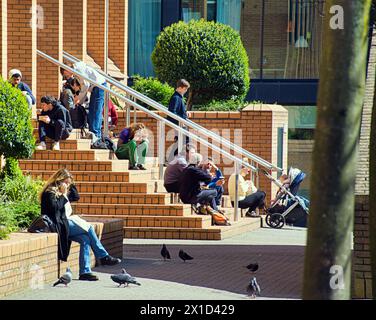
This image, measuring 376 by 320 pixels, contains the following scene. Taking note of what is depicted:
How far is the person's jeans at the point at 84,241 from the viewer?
1353 centimetres

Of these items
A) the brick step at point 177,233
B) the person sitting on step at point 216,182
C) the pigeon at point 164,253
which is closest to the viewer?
the pigeon at point 164,253

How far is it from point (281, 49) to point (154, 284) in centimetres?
2301

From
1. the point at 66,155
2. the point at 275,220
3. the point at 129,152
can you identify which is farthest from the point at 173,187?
the point at 275,220

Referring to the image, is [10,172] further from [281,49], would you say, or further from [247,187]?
[281,49]

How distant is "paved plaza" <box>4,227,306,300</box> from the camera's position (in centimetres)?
1249

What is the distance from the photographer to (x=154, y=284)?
1339 centimetres

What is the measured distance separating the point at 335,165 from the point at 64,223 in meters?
7.58

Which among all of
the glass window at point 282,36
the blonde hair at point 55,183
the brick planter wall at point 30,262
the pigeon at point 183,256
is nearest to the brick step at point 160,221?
the pigeon at point 183,256

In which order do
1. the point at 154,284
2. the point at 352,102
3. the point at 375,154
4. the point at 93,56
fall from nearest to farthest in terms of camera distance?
the point at 352,102 < the point at 375,154 < the point at 154,284 < the point at 93,56

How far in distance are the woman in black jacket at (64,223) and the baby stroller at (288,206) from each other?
864 centimetres

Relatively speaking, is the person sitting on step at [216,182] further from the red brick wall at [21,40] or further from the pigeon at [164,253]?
the pigeon at [164,253]

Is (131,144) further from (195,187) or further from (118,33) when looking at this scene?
(118,33)

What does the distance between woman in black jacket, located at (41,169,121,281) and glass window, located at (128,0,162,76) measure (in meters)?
21.0
